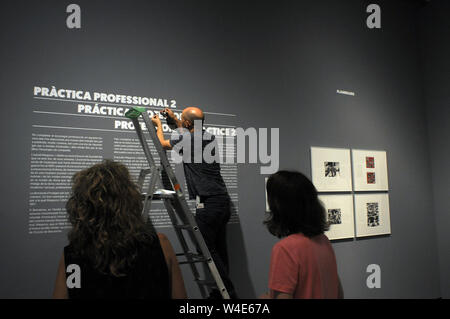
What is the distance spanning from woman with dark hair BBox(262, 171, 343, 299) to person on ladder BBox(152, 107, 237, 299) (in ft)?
3.72

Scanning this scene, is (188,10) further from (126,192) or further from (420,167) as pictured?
(420,167)

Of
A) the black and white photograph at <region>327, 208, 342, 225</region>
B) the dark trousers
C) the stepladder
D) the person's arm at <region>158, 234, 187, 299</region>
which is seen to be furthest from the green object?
the black and white photograph at <region>327, 208, 342, 225</region>

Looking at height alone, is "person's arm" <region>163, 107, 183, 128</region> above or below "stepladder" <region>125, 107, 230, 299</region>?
above

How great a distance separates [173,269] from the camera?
1.39 meters

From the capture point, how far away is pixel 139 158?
2752 millimetres

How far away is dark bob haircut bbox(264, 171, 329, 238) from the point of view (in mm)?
1450

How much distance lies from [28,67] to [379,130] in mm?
3629

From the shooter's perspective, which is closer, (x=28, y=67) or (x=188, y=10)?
(x=28, y=67)

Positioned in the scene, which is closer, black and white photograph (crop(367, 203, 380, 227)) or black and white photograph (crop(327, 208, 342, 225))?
black and white photograph (crop(327, 208, 342, 225))

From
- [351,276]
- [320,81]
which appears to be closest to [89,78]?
[320,81]

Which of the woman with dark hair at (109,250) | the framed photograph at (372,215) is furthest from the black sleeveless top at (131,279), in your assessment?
the framed photograph at (372,215)

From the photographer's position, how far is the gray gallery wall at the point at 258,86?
7.91 feet

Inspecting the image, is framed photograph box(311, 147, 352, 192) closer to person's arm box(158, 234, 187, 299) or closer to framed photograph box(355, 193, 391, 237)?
framed photograph box(355, 193, 391, 237)

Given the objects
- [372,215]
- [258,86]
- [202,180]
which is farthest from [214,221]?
[372,215]
